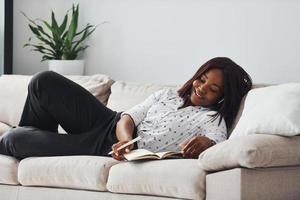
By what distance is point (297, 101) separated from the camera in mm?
2887

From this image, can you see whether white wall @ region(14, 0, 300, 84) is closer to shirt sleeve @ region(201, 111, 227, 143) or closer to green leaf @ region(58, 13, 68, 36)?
green leaf @ region(58, 13, 68, 36)

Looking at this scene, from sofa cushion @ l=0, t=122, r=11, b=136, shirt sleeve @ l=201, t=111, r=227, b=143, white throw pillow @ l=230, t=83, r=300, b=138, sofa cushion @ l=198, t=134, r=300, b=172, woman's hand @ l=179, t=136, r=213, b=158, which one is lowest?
sofa cushion @ l=0, t=122, r=11, b=136

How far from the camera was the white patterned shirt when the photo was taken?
127 inches

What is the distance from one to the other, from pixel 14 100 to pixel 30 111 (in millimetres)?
676

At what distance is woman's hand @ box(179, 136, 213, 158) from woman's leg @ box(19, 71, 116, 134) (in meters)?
0.57

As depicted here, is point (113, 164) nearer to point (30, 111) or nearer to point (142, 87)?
point (30, 111)

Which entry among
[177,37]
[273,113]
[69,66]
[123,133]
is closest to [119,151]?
[123,133]

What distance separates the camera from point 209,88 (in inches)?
129

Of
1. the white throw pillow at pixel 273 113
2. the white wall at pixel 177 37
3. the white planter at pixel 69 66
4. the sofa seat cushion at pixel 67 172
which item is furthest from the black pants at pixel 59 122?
the white planter at pixel 69 66

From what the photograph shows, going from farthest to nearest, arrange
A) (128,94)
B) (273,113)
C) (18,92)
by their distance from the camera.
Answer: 1. (18,92)
2. (128,94)
3. (273,113)

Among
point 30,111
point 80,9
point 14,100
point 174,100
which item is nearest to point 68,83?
point 30,111

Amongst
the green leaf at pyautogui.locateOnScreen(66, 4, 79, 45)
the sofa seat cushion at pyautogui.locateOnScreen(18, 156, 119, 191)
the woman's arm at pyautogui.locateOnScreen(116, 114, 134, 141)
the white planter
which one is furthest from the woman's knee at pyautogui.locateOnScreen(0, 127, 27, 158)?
the green leaf at pyautogui.locateOnScreen(66, 4, 79, 45)

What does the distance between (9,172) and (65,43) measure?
5.73 feet

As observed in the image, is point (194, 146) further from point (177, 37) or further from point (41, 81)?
point (177, 37)
